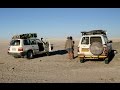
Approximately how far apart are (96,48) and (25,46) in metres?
6.60

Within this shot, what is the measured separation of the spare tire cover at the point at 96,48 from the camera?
15203mm

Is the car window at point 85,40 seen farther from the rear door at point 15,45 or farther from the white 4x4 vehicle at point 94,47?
the rear door at point 15,45

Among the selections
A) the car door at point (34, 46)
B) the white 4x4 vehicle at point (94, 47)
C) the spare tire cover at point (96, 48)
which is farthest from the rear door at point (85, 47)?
the car door at point (34, 46)

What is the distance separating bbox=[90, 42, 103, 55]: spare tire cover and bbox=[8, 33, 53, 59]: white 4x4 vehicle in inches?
247

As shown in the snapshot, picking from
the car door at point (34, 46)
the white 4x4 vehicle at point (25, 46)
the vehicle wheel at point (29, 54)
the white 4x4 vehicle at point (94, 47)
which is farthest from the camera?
the car door at point (34, 46)

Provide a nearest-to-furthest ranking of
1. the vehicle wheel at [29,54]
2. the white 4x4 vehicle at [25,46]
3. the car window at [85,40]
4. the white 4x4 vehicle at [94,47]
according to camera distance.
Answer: the white 4x4 vehicle at [94,47]
the car window at [85,40]
the white 4x4 vehicle at [25,46]
the vehicle wheel at [29,54]

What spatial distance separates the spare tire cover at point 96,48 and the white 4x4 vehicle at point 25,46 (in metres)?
6.28

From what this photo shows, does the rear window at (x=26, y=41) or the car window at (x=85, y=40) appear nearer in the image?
the car window at (x=85, y=40)

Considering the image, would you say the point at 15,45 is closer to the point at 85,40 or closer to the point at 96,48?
the point at 85,40

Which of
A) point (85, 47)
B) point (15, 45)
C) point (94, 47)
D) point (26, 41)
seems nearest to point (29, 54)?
point (26, 41)

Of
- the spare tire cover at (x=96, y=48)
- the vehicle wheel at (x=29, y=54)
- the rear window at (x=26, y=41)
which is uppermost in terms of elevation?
the rear window at (x=26, y=41)
